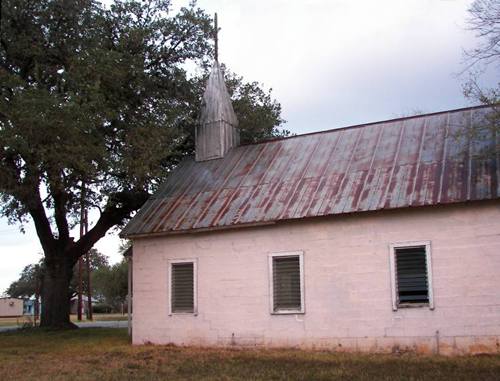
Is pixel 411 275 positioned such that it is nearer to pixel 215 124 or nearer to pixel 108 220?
pixel 215 124

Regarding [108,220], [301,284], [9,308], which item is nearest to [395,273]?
[301,284]

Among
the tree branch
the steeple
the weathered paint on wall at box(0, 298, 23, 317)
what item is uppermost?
the steeple

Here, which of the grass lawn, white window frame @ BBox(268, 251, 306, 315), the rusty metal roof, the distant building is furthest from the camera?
white window frame @ BBox(268, 251, 306, 315)

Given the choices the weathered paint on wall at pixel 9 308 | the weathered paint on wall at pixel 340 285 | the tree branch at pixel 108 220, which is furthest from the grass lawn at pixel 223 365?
the weathered paint on wall at pixel 9 308

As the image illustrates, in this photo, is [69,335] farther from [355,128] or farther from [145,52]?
[355,128]

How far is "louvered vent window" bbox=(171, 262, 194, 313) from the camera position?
18078 millimetres

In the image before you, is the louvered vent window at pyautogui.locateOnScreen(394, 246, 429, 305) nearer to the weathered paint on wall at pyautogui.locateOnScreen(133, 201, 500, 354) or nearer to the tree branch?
the weathered paint on wall at pyautogui.locateOnScreen(133, 201, 500, 354)

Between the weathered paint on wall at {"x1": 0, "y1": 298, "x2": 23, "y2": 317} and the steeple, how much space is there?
211ft

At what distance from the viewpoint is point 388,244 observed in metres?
15.1

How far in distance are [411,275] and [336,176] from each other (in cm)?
361

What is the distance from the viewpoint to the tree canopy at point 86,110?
17.3 meters

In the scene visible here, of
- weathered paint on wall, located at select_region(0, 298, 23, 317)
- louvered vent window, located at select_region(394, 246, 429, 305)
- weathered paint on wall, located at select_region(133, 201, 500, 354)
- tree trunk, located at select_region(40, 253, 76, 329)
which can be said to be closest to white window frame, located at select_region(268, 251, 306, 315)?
weathered paint on wall, located at select_region(133, 201, 500, 354)

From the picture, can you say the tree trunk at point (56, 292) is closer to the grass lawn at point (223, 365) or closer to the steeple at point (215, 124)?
the grass lawn at point (223, 365)

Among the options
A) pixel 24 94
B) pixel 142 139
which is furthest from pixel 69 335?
pixel 24 94
